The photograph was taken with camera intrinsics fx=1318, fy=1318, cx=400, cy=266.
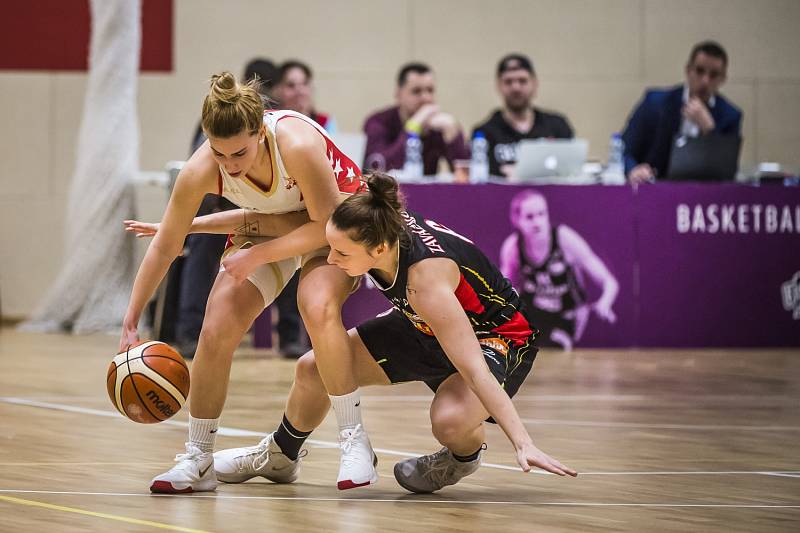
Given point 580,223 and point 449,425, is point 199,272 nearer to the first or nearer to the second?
point 580,223

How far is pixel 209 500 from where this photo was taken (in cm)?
346

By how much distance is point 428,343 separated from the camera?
3.74 m

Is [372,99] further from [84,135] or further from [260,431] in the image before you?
[260,431]

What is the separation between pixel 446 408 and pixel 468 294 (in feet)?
1.05

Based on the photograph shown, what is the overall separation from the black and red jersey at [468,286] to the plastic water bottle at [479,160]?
4.63 m

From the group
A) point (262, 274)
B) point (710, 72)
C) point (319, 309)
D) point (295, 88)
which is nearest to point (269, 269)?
point (262, 274)

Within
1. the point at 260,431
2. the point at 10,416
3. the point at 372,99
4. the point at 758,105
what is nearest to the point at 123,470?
the point at 260,431

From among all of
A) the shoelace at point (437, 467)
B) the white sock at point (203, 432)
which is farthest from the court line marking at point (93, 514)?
the shoelace at point (437, 467)

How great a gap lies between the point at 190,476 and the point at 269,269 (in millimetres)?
617

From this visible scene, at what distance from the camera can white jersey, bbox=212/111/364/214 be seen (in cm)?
356

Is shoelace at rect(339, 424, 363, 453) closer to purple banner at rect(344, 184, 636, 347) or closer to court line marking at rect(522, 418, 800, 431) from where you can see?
court line marking at rect(522, 418, 800, 431)

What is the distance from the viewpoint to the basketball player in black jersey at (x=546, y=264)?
817cm

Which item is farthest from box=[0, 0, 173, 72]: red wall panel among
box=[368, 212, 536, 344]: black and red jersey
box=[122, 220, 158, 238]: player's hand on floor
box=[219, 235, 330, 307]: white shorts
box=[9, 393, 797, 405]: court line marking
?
box=[368, 212, 536, 344]: black and red jersey

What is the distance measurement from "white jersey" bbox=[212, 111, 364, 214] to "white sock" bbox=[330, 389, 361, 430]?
56 centimetres
